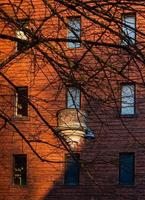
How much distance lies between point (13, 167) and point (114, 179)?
11.9 ft

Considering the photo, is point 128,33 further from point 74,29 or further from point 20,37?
point 20,37

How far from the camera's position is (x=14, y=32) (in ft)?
20.6

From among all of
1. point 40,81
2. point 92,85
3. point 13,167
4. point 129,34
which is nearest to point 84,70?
point 92,85

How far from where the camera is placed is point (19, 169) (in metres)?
24.1

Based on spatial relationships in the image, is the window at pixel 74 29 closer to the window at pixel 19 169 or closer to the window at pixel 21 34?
the window at pixel 21 34

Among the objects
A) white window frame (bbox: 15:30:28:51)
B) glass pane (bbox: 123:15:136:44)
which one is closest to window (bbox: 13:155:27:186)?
white window frame (bbox: 15:30:28:51)

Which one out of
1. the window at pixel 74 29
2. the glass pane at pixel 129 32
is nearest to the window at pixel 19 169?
the window at pixel 74 29

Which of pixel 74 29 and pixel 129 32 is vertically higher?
pixel 74 29

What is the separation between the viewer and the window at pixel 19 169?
23922mm

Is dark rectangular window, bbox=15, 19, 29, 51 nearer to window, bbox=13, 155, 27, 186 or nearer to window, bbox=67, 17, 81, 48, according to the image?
window, bbox=67, 17, 81, 48

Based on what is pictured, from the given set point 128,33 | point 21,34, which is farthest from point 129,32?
point 21,34

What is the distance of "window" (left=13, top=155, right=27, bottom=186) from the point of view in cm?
2392

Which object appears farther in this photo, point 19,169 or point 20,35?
point 19,169

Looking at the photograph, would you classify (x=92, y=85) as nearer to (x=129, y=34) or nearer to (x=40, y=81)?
(x=129, y=34)
